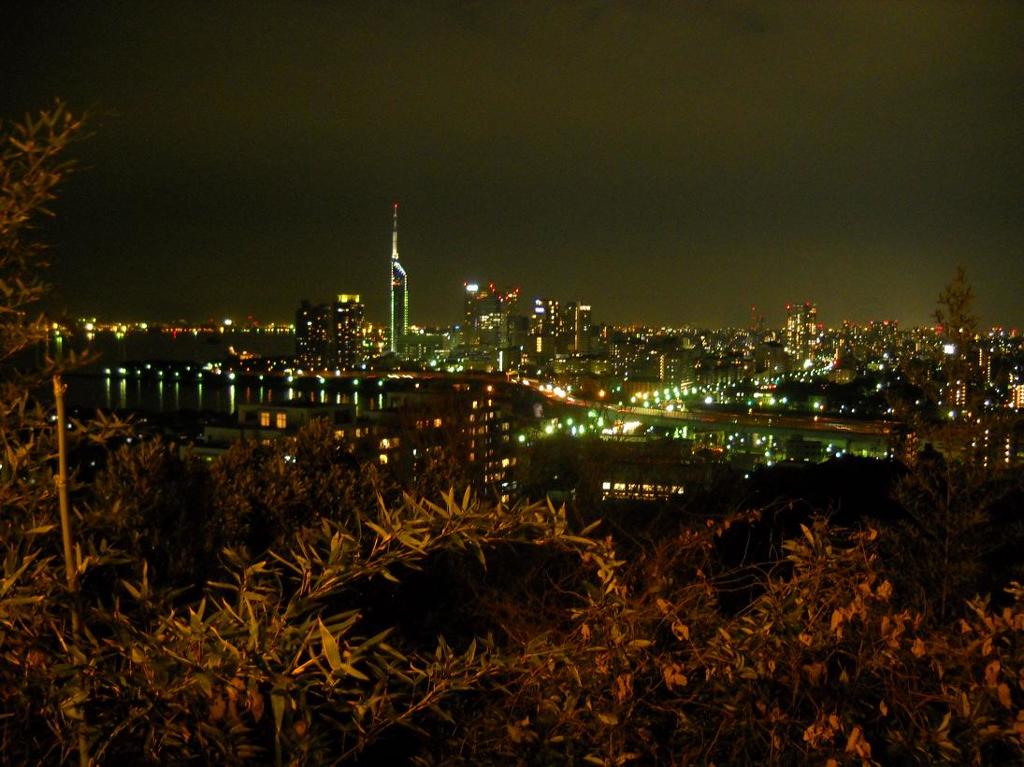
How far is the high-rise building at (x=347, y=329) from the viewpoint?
67688 millimetres

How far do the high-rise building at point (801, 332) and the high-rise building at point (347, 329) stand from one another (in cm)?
3507

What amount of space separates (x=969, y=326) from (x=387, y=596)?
3003 millimetres

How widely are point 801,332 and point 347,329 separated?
39.5 metres

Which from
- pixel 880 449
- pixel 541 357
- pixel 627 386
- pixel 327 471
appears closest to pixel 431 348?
pixel 541 357

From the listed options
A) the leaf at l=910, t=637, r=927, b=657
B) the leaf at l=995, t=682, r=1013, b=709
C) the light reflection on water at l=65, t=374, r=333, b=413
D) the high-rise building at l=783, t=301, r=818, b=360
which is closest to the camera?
the leaf at l=995, t=682, r=1013, b=709

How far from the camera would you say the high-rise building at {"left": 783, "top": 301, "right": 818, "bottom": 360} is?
2334 inches

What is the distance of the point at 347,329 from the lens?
7100 cm

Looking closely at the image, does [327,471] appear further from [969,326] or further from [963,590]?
[969,326]

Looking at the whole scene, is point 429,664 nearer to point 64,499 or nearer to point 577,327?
point 64,499

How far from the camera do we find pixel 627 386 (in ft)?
141

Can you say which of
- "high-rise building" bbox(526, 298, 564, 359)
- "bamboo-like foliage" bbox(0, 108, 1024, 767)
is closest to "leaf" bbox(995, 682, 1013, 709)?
"bamboo-like foliage" bbox(0, 108, 1024, 767)

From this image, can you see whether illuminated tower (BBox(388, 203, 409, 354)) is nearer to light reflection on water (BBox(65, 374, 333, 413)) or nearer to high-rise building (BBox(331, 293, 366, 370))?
high-rise building (BBox(331, 293, 366, 370))

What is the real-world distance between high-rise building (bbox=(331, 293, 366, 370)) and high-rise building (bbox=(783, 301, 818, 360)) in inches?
1381

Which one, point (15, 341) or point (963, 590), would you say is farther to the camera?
point (963, 590)
